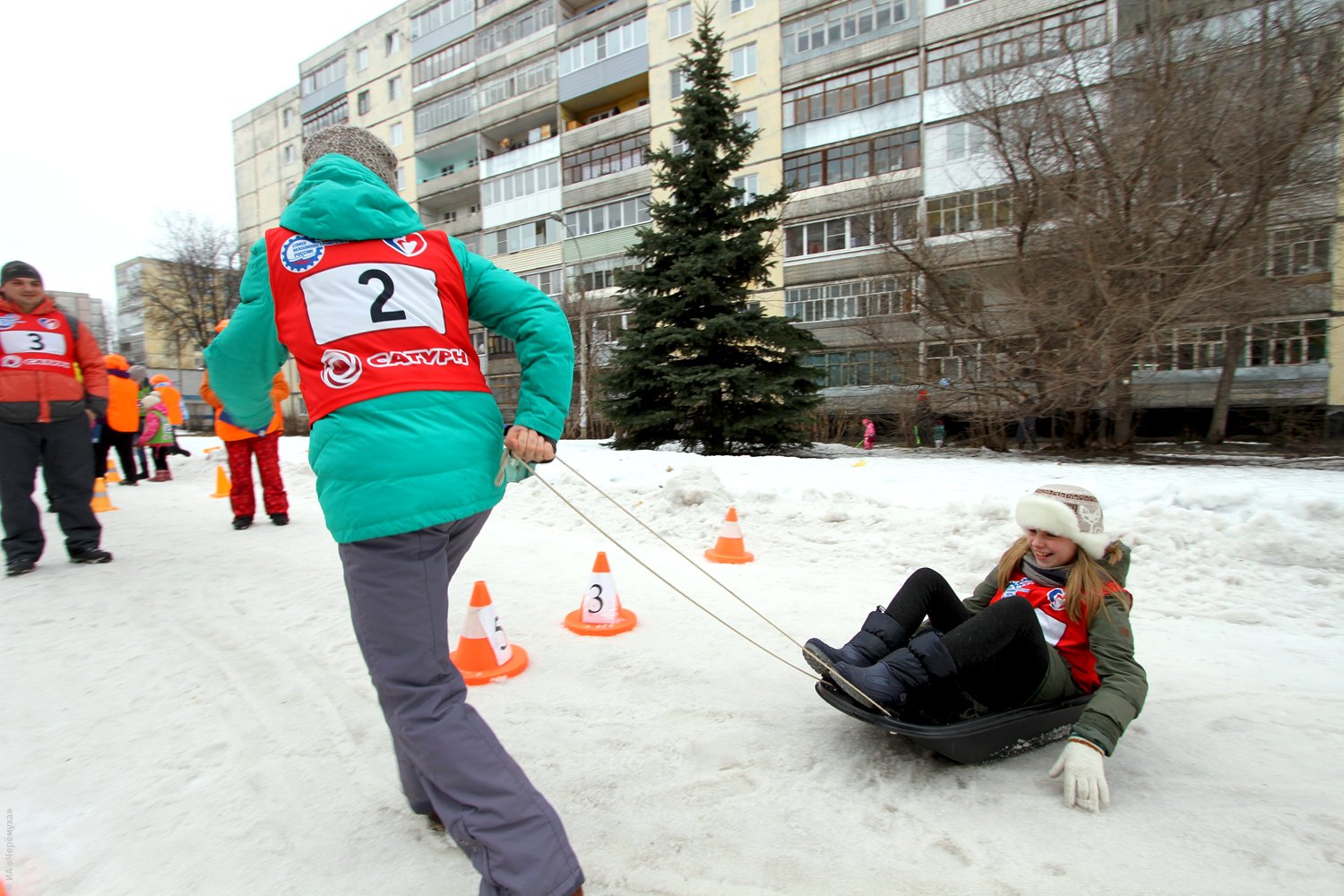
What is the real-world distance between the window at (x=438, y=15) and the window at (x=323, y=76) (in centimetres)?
761

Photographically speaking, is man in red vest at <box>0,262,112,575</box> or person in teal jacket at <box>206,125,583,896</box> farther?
man in red vest at <box>0,262,112,575</box>

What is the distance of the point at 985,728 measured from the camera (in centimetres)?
202

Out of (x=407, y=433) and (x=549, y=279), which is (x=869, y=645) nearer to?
(x=407, y=433)

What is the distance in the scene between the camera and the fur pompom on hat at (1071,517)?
2.39m

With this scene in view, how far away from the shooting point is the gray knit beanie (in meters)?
1.81

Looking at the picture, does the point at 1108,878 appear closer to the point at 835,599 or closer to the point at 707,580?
the point at 835,599

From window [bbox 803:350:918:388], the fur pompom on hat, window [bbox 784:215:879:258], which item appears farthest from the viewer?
window [bbox 784:215:879:258]

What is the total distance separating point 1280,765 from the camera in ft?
7.18

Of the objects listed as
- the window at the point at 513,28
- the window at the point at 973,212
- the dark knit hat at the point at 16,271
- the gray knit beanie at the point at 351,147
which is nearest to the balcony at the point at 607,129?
the window at the point at 513,28

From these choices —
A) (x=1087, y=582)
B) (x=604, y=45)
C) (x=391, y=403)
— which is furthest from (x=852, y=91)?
(x=391, y=403)

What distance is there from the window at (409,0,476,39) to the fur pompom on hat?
41.6 metres

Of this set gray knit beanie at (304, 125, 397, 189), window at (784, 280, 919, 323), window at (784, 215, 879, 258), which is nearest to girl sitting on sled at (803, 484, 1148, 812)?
gray knit beanie at (304, 125, 397, 189)

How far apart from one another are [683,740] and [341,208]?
2.03 meters

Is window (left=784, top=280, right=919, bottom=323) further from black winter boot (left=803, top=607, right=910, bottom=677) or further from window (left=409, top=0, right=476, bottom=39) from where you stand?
window (left=409, top=0, right=476, bottom=39)
